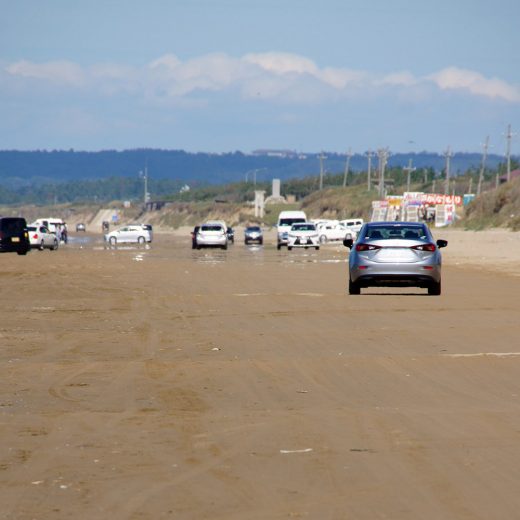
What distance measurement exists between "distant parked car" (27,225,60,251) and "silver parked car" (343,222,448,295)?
47.4 metres

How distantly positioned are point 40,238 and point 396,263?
158ft

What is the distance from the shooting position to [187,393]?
1247cm

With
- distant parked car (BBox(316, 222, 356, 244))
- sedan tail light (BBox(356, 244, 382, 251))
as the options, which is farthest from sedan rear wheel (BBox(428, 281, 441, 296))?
distant parked car (BBox(316, 222, 356, 244))

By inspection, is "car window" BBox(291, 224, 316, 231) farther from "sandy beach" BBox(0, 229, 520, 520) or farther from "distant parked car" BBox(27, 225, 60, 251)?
"sandy beach" BBox(0, 229, 520, 520)

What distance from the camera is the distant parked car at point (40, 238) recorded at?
241ft

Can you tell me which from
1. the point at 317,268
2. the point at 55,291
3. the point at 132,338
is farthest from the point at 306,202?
the point at 132,338

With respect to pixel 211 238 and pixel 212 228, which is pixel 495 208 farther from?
pixel 211 238

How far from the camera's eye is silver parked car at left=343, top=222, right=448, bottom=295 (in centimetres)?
2731

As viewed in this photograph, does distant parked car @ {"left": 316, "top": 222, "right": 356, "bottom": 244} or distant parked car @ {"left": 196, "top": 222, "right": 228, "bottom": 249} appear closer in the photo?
distant parked car @ {"left": 196, "top": 222, "right": 228, "bottom": 249}

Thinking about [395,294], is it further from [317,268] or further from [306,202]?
[306,202]

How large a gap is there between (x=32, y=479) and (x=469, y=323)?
43.1ft

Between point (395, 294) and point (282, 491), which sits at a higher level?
point (282, 491)

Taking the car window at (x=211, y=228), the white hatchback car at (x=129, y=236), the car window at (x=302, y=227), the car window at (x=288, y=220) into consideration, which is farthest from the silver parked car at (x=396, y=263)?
the white hatchback car at (x=129, y=236)

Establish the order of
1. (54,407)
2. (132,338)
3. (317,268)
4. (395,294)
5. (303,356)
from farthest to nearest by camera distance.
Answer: (317,268)
(395,294)
(132,338)
(303,356)
(54,407)
